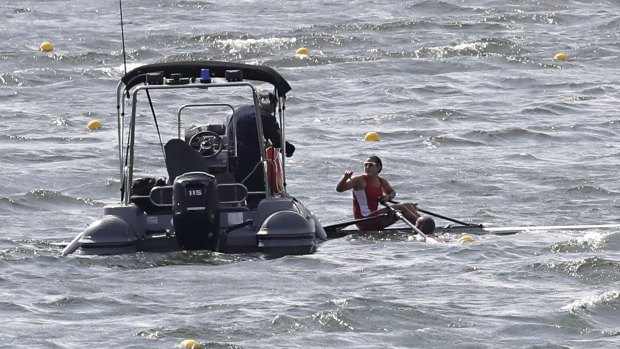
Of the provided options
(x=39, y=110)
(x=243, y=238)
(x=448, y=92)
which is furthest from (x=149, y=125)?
(x=243, y=238)

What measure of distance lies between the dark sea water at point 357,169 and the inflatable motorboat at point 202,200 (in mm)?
177

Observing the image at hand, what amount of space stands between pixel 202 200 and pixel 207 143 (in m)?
1.70

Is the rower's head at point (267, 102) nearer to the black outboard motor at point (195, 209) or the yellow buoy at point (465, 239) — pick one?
the black outboard motor at point (195, 209)

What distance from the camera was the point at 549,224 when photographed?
18188mm

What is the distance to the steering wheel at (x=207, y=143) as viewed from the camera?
16.1 metres

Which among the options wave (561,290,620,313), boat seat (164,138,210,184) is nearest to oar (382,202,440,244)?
boat seat (164,138,210,184)

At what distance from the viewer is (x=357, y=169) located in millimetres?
22094

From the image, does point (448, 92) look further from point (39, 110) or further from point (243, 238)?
point (243, 238)

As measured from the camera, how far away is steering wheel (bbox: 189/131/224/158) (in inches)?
634

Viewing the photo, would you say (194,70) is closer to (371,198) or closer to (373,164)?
(373,164)

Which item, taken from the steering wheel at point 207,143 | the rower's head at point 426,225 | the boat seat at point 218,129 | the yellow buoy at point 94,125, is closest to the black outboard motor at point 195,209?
the steering wheel at point 207,143

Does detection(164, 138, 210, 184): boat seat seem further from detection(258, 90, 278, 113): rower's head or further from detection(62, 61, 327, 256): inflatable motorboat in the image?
detection(258, 90, 278, 113): rower's head

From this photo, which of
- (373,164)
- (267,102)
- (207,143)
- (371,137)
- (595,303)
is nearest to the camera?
(595,303)

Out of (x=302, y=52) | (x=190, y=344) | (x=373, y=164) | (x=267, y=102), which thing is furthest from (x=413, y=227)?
(x=302, y=52)
